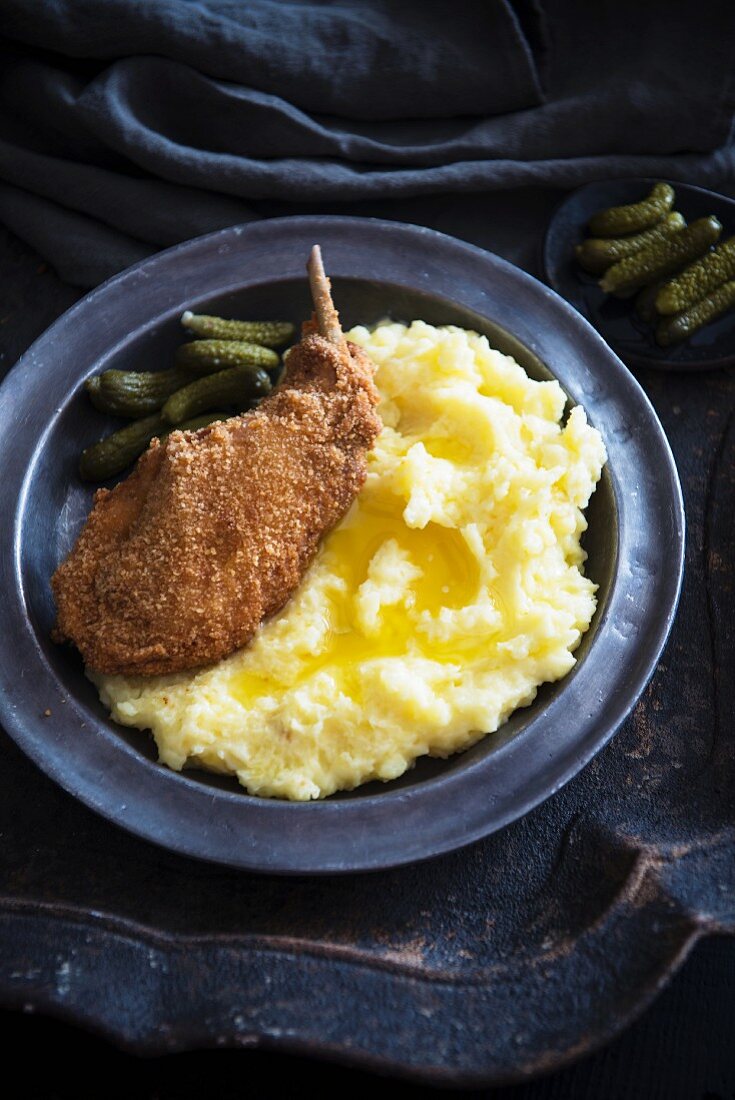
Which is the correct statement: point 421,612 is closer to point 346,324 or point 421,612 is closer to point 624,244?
point 346,324

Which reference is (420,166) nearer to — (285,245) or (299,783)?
(285,245)

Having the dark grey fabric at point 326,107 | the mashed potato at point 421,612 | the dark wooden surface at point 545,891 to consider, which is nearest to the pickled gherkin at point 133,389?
the dark grey fabric at point 326,107

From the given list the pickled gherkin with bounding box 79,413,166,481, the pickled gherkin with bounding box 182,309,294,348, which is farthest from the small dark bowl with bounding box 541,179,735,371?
the pickled gherkin with bounding box 79,413,166,481

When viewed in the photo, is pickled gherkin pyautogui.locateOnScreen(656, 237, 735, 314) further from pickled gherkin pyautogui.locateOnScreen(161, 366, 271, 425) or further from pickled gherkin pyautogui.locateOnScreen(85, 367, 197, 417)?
pickled gherkin pyautogui.locateOnScreen(85, 367, 197, 417)

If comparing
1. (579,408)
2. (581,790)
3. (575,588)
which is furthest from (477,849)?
Result: (579,408)

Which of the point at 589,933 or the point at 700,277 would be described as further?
the point at 700,277

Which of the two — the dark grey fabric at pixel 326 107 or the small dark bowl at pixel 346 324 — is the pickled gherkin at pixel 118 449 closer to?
the small dark bowl at pixel 346 324

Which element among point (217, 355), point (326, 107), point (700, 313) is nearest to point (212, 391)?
point (217, 355)
